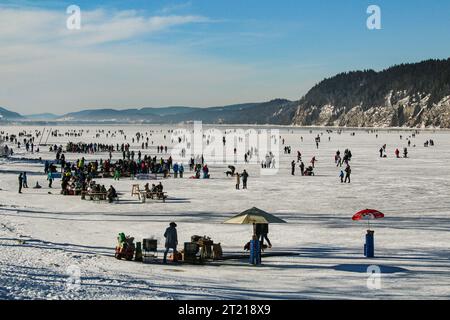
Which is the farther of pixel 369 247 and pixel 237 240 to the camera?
pixel 237 240

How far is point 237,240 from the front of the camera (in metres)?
16.9

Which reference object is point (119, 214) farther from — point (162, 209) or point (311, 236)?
point (311, 236)

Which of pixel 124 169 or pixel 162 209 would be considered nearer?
pixel 162 209

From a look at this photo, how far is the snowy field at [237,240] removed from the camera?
11.0 m

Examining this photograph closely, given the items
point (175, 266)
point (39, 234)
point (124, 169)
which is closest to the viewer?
point (175, 266)

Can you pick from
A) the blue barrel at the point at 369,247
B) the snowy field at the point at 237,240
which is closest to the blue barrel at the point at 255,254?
the snowy field at the point at 237,240

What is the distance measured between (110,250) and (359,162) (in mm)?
35751

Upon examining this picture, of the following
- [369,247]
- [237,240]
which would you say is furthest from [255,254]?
[237,240]

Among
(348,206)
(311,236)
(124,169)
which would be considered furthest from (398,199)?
(124,169)

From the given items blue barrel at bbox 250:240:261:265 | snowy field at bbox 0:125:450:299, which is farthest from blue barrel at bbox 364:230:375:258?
blue barrel at bbox 250:240:261:265

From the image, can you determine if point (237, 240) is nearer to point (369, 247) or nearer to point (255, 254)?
point (255, 254)

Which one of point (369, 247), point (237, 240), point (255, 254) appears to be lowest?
point (237, 240)

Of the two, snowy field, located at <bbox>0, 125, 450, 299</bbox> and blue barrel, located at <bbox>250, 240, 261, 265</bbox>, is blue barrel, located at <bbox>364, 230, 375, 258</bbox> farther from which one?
blue barrel, located at <bbox>250, 240, 261, 265</bbox>

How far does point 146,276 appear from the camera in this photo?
12266mm
